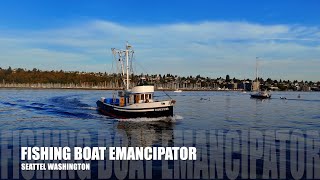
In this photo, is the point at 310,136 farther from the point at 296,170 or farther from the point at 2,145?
the point at 2,145

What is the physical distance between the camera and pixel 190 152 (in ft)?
101

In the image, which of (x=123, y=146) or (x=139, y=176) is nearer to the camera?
(x=139, y=176)

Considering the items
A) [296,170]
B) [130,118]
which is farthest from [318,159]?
[130,118]

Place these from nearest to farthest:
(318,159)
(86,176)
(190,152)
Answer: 1. (86,176)
2. (318,159)
3. (190,152)

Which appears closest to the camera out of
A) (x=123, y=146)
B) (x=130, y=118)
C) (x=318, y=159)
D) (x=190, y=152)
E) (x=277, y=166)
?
(x=277, y=166)

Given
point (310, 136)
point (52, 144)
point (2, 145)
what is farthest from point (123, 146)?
point (310, 136)

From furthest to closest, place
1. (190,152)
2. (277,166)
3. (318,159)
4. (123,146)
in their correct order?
(123,146)
(190,152)
(318,159)
(277,166)

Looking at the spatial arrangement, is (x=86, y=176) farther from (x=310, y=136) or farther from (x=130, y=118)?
(x=130, y=118)

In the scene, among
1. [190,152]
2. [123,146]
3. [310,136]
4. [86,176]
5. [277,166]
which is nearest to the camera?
[86,176]

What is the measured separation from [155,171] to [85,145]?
1071 cm

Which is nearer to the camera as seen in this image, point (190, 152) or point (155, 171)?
point (155, 171)

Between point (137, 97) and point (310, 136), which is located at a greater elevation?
point (137, 97)

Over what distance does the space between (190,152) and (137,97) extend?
27049 mm

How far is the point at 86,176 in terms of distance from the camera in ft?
71.9
